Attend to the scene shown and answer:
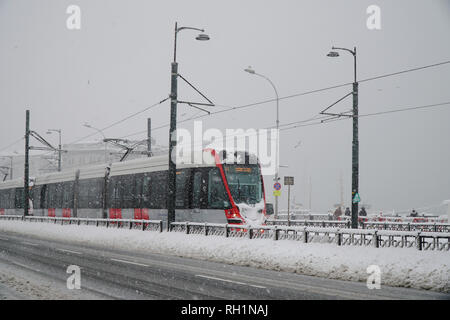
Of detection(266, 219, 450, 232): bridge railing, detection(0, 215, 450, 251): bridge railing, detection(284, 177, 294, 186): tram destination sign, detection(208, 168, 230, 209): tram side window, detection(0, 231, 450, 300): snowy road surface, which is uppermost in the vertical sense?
detection(284, 177, 294, 186): tram destination sign

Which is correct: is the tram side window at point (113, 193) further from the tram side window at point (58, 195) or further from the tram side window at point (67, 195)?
the tram side window at point (58, 195)

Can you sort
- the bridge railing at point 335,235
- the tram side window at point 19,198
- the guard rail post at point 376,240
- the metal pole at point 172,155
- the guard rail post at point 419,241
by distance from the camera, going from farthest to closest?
1. the tram side window at point 19,198
2. the metal pole at point 172,155
3. the guard rail post at point 376,240
4. the bridge railing at point 335,235
5. the guard rail post at point 419,241

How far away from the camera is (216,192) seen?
23.4 m

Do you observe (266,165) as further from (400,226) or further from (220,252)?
(400,226)

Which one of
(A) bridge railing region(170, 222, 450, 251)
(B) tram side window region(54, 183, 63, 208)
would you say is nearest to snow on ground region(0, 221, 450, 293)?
(A) bridge railing region(170, 222, 450, 251)

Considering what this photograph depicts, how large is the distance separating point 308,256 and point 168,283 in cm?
498

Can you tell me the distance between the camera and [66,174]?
40062 millimetres

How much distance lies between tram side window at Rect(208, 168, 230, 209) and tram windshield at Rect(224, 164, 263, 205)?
36 cm

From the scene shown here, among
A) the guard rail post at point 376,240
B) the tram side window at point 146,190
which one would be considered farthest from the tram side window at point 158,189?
the guard rail post at point 376,240

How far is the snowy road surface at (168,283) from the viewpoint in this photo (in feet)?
33.8

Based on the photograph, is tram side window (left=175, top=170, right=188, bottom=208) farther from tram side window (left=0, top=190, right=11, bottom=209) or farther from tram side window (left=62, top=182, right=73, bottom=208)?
tram side window (left=0, top=190, right=11, bottom=209)

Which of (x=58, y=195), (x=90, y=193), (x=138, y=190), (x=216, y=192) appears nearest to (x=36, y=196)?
(x=58, y=195)

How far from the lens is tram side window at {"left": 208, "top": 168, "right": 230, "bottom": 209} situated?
23.2 m

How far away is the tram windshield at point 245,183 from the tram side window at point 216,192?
36 cm
